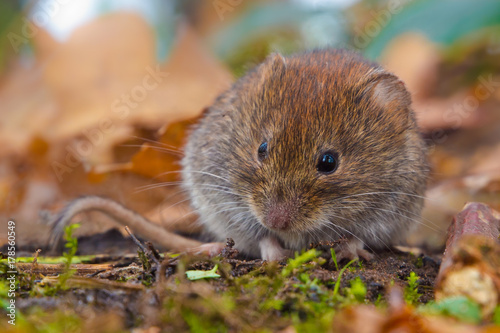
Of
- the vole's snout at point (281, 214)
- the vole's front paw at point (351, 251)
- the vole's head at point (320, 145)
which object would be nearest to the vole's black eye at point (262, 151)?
the vole's head at point (320, 145)

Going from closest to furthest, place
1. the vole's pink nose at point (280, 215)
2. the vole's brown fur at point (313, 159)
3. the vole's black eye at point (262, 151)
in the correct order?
1. the vole's pink nose at point (280, 215)
2. the vole's brown fur at point (313, 159)
3. the vole's black eye at point (262, 151)

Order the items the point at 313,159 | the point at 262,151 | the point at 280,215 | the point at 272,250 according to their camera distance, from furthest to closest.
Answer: the point at 272,250 < the point at 262,151 < the point at 313,159 < the point at 280,215

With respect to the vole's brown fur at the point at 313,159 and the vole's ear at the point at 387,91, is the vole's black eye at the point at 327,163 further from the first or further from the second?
the vole's ear at the point at 387,91

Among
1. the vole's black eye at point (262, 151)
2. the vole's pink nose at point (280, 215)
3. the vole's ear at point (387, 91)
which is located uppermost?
the vole's ear at point (387, 91)

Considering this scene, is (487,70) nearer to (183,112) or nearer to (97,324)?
(183,112)

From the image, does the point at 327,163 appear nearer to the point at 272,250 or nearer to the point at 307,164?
the point at 307,164

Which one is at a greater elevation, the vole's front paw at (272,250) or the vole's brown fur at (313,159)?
the vole's brown fur at (313,159)

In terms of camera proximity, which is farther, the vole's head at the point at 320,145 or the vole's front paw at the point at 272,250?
the vole's front paw at the point at 272,250

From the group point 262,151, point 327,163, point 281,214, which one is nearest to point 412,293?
point 281,214

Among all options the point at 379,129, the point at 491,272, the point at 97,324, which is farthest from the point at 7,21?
the point at 491,272
